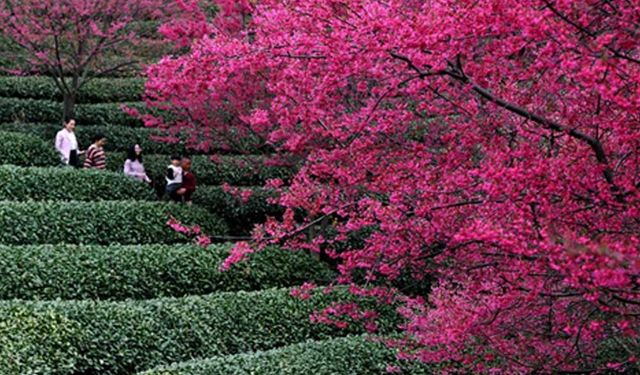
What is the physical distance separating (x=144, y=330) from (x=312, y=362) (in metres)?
2.11

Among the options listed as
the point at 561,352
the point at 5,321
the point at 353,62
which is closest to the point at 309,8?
the point at 353,62

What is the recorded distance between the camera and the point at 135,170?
1902 cm

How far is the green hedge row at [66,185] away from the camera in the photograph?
661 inches

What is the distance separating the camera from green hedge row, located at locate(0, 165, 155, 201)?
1680cm

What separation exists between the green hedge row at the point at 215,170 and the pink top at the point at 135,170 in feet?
4.36

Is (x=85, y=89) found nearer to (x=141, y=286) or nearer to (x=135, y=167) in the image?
(x=135, y=167)

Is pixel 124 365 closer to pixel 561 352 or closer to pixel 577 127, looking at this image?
pixel 561 352

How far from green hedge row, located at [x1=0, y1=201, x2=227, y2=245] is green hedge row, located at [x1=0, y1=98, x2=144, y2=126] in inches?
249

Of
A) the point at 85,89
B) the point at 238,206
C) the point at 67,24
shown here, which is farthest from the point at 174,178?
the point at 85,89

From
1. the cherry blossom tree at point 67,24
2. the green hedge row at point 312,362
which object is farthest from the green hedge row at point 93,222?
the green hedge row at point 312,362

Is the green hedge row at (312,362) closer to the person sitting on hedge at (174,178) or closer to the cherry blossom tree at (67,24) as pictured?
the person sitting on hedge at (174,178)

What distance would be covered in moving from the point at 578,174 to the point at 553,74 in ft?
3.25

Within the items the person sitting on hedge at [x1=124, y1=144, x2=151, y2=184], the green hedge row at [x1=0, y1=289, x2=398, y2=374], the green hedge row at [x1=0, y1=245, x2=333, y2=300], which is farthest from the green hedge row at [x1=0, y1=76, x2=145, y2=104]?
the green hedge row at [x1=0, y1=289, x2=398, y2=374]

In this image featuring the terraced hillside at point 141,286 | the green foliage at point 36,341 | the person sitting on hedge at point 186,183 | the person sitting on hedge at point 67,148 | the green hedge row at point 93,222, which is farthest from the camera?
the person sitting on hedge at point 67,148
